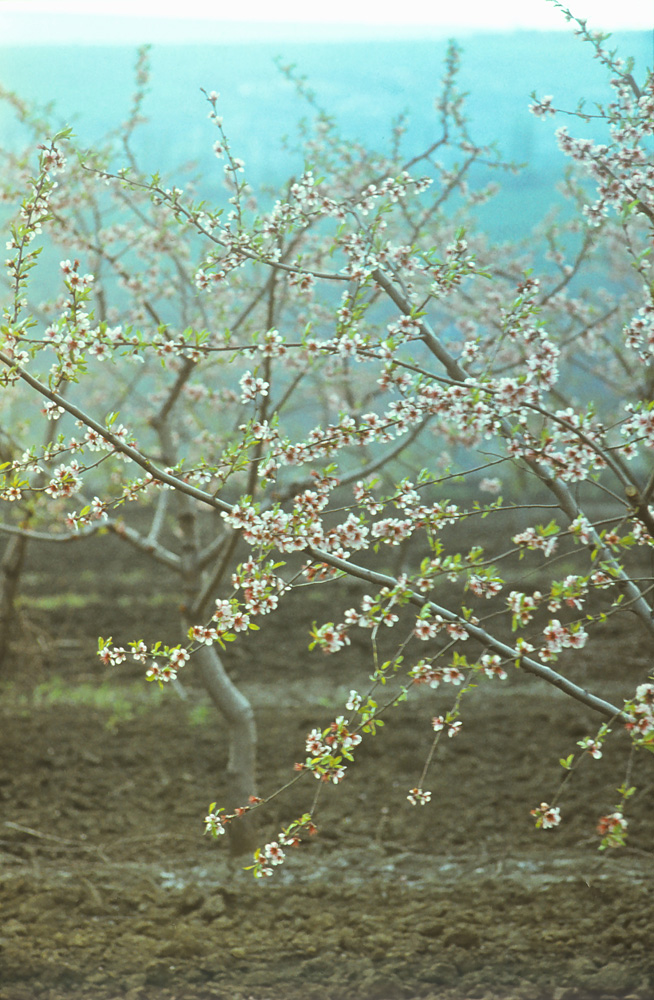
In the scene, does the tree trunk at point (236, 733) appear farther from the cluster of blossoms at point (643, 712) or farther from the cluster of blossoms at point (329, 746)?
the cluster of blossoms at point (643, 712)

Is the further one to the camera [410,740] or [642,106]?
[410,740]

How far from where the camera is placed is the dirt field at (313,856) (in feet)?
11.3

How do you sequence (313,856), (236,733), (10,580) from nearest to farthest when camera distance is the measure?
(313,856) → (236,733) → (10,580)

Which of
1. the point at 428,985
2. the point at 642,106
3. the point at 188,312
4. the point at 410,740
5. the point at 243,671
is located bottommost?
the point at 428,985

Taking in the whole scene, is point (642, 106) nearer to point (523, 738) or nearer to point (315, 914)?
point (315, 914)

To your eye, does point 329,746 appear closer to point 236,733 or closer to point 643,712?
point 643,712

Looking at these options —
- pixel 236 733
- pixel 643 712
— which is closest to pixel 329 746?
pixel 643 712

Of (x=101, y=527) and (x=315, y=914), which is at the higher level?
(x=101, y=527)

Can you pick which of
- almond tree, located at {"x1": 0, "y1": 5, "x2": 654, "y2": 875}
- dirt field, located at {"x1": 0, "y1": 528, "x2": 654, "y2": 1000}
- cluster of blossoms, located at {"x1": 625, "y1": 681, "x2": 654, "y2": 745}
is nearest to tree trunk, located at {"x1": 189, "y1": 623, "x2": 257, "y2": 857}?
almond tree, located at {"x1": 0, "y1": 5, "x2": 654, "y2": 875}

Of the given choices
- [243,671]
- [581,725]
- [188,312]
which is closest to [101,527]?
[188,312]

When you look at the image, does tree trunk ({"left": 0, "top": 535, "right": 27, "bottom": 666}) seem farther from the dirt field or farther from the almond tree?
the almond tree

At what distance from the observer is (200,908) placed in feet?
13.0

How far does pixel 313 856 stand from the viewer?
15.0ft

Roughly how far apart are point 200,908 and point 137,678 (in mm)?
3702
